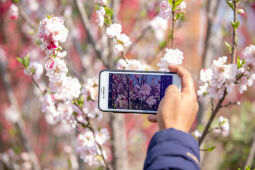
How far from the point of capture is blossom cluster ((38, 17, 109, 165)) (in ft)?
3.95

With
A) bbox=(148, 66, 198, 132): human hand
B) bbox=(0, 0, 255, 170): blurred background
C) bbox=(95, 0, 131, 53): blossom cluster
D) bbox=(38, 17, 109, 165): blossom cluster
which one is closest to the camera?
bbox=(148, 66, 198, 132): human hand

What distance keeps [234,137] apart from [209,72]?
8.48 feet

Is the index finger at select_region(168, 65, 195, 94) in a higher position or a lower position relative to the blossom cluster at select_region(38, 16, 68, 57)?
lower

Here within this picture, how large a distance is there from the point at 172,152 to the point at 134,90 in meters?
0.59

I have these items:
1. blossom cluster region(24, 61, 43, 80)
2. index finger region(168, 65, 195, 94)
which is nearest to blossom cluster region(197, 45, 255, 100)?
index finger region(168, 65, 195, 94)

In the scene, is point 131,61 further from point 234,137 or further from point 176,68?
point 234,137

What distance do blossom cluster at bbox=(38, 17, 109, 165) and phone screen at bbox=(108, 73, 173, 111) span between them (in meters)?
0.20

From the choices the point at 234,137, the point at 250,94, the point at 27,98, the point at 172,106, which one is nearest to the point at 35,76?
the point at 172,106

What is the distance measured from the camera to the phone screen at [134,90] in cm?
128

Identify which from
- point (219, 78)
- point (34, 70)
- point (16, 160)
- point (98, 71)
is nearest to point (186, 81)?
point (219, 78)

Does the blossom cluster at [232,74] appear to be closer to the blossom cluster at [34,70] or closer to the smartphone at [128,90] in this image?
the smartphone at [128,90]

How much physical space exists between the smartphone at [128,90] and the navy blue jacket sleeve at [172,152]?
1.55 feet

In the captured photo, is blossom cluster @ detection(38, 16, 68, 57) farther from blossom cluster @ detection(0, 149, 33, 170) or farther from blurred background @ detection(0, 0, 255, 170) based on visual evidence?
blossom cluster @ detection(0, 149, 33, 170)

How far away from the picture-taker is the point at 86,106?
4.86 ft
